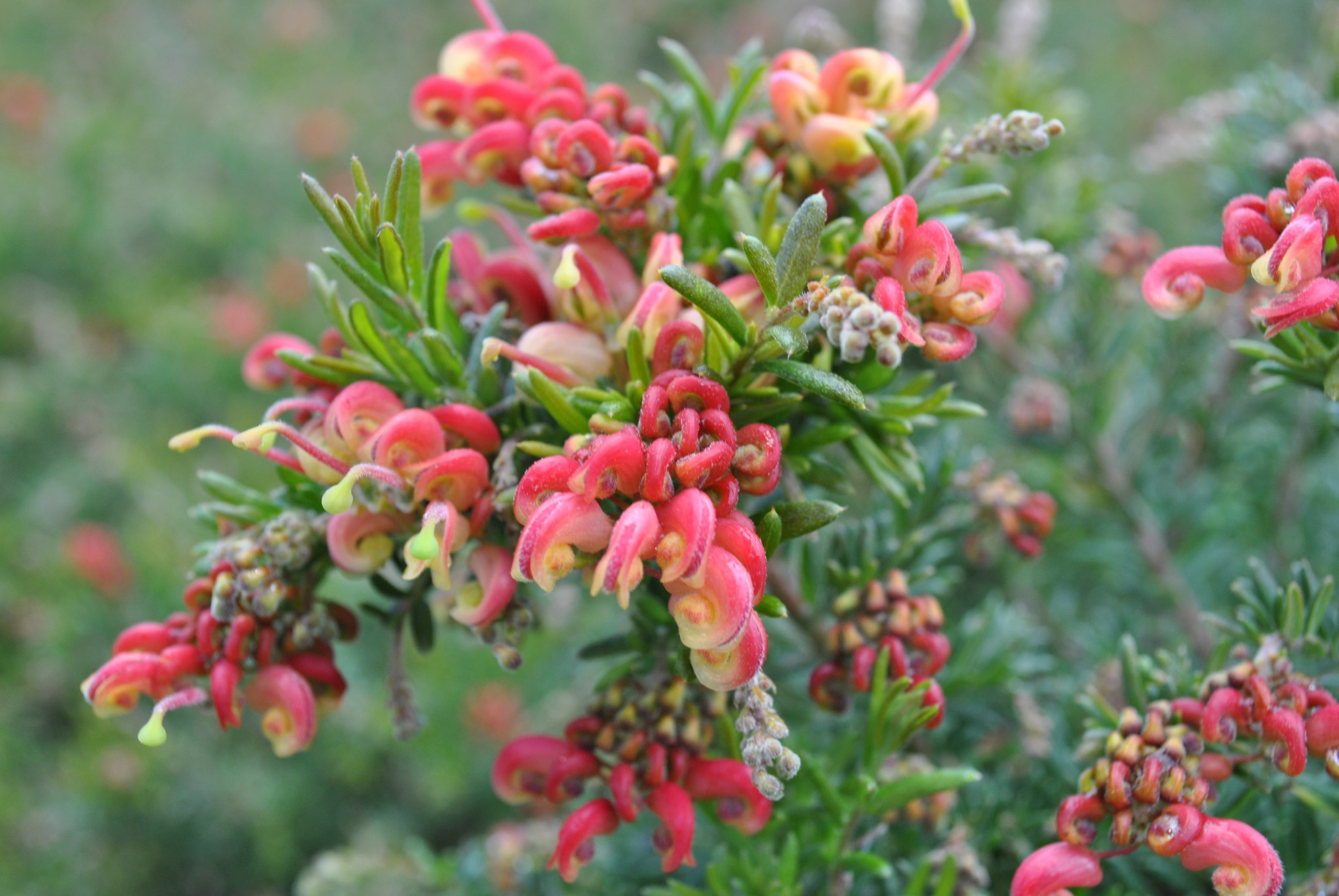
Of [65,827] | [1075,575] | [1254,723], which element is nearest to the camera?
[1254,723]

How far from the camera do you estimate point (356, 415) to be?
0.58m

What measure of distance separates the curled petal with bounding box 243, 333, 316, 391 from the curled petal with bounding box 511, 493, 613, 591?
32cm

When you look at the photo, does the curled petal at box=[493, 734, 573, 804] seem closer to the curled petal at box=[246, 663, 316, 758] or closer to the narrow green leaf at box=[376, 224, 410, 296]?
the curled petal at box=[246, 663, 316, 758]

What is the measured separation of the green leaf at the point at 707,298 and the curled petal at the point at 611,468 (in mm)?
78

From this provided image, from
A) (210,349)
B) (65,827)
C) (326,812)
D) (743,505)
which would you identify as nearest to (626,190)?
(743,505)

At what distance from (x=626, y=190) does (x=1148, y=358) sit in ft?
2.88

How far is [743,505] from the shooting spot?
71 centimetres

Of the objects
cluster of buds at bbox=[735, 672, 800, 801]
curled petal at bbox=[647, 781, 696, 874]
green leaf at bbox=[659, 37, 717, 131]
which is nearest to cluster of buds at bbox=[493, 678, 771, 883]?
curled petal at bbox=[647, 781, 696, 874]

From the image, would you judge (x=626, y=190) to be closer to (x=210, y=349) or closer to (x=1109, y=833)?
(x=1109, y=833)

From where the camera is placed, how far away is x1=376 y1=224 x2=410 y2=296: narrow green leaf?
58 cm

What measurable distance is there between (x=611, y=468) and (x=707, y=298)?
104 mm

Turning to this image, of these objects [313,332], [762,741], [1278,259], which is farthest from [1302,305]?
[313,332]

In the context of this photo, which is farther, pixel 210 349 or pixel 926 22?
pixel 926 22

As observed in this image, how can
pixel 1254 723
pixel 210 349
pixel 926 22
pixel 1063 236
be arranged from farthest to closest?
pixel 926 22 < pixel 210 349 < pixel 1063 236 < pixel 1254 723
